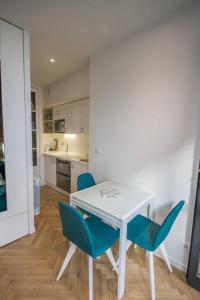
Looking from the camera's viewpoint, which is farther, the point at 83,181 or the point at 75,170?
the point at 75,170

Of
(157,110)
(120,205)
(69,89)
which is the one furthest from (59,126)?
(120,205)

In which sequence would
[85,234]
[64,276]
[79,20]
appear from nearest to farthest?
[85,234], [64,276], [79,20]

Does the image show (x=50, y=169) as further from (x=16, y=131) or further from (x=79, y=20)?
(x=79, y=20)

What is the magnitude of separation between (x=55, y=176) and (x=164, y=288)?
2.92 m

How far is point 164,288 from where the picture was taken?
1.49 meters

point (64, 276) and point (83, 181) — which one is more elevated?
point (83, 181)

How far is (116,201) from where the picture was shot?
1633 mm

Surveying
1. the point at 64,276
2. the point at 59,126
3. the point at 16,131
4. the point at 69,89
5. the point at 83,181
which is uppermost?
the point at 69,89

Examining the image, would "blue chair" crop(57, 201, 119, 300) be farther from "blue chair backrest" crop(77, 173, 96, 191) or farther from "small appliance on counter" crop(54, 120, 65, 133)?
"small appliance on counter" crop(54, 120, 65, 133)

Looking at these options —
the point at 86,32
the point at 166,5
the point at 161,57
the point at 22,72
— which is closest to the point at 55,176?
the point at 22,72

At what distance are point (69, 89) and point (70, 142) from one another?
124cm

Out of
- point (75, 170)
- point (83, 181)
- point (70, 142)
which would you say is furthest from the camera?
point (70, 142)

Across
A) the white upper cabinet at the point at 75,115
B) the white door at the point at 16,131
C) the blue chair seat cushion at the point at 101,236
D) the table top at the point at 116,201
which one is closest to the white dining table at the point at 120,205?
the table top at the point at 116,201

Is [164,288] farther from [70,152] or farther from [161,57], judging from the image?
[70,152]
